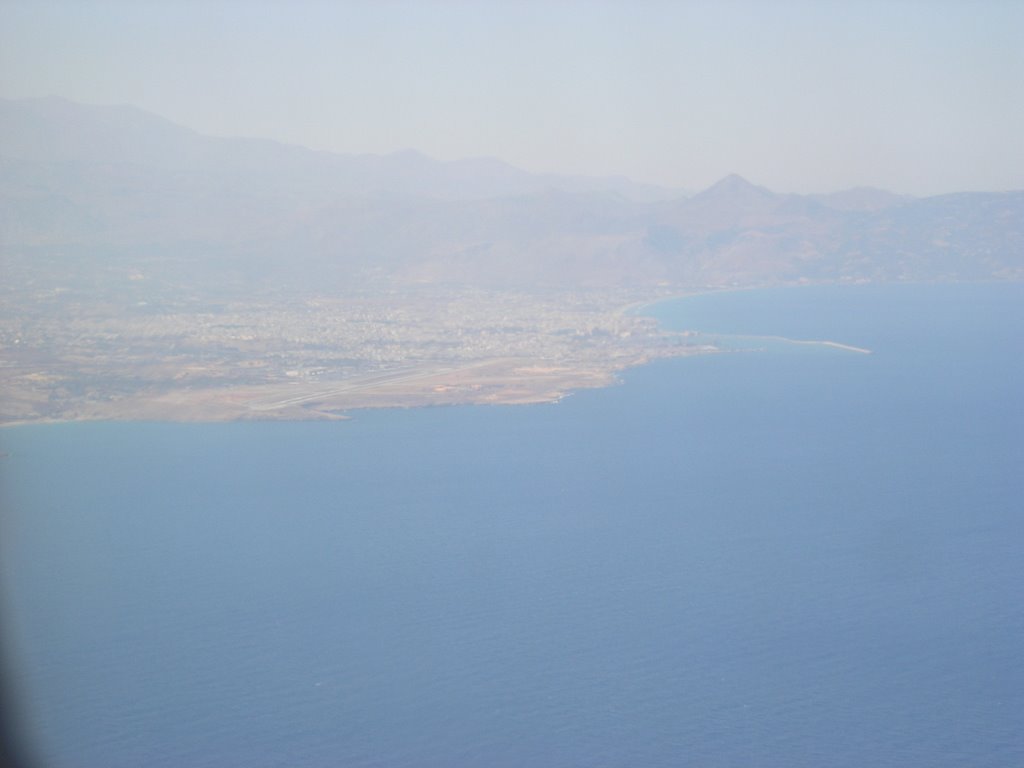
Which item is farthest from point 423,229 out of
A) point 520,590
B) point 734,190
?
point 520,590

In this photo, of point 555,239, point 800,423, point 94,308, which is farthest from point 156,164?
point 800,423

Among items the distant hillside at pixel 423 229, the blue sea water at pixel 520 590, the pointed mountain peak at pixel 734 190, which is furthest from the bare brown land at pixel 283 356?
the pointed mountain peak at pixel 734 190

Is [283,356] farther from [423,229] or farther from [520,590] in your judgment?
[423,229]

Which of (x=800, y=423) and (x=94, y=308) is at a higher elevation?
(x=94, y=308)

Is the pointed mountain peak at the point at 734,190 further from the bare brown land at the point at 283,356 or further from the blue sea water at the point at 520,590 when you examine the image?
the blue sea water at the point at 520,590

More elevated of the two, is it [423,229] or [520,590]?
[520,590]

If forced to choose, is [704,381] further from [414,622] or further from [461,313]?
[414,622]

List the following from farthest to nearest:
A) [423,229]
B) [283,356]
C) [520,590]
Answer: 1. [423,229]
2. [283,356]
3. [520,590]
